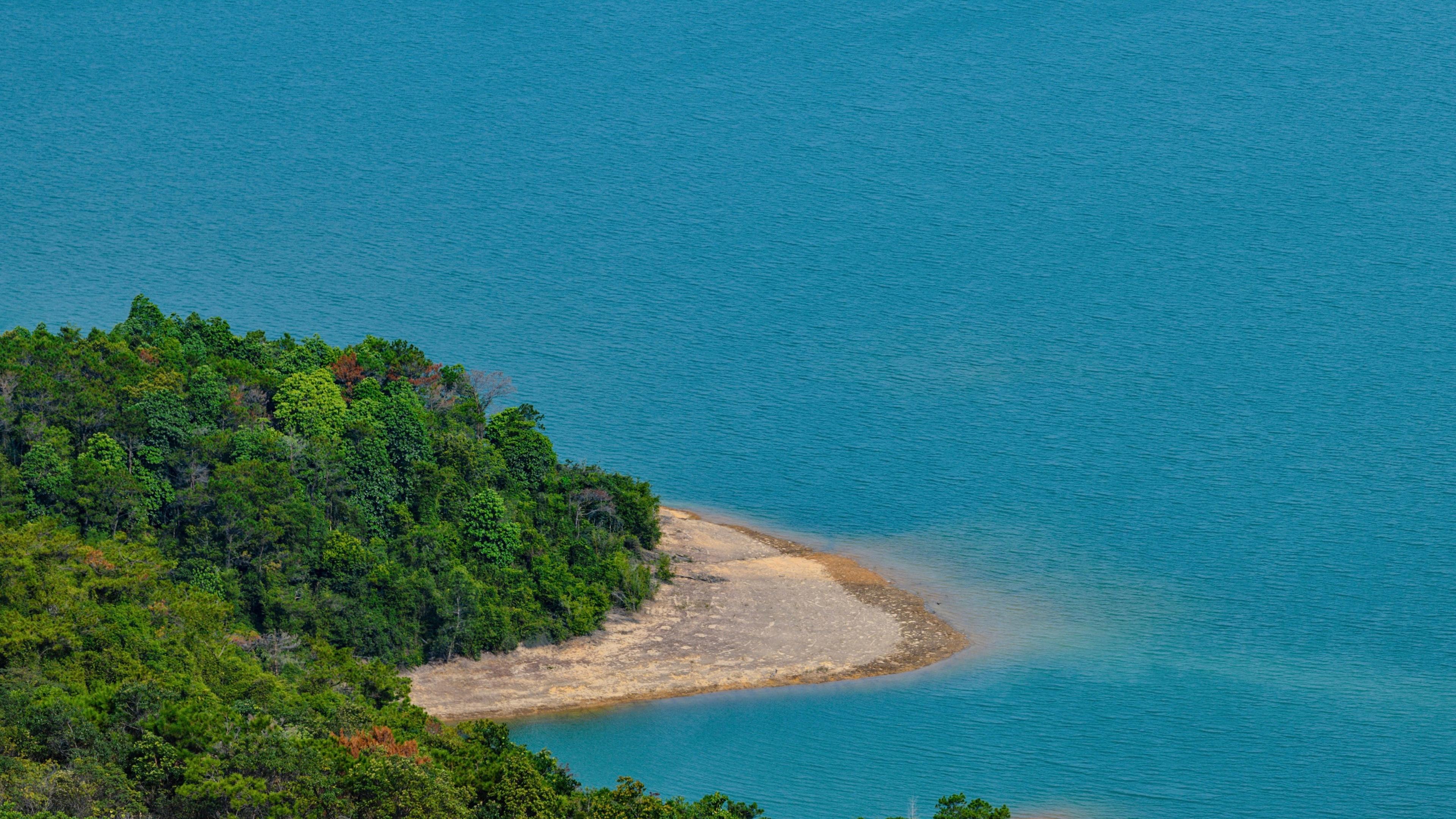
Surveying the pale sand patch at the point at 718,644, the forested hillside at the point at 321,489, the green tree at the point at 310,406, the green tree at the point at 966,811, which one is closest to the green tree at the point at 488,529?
the forested hillside at the point at 321,489

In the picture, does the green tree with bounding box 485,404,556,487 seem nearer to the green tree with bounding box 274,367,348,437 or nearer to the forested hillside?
the forested hillside

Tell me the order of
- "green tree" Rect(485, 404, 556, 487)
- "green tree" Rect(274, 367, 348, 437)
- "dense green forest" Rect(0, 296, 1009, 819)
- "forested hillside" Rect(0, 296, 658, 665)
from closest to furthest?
"dense green forest" Rect(0, 296, 1009, 819), "forested hillside" Rect(0, 296, 658, 665), "green tree" Rect(274, 367, 348, 437), "green tree" Rect(485, 404, 556, 487)

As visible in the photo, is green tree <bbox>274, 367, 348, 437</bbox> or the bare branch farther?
the bare branch

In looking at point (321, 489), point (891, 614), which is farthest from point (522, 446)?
point (891, 614)

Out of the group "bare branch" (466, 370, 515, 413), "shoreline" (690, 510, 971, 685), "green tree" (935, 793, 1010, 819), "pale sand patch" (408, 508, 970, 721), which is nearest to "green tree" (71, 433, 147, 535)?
"pale sand patch" (408, 508, 970, 721)

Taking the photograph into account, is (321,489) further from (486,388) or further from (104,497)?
(486,388)
